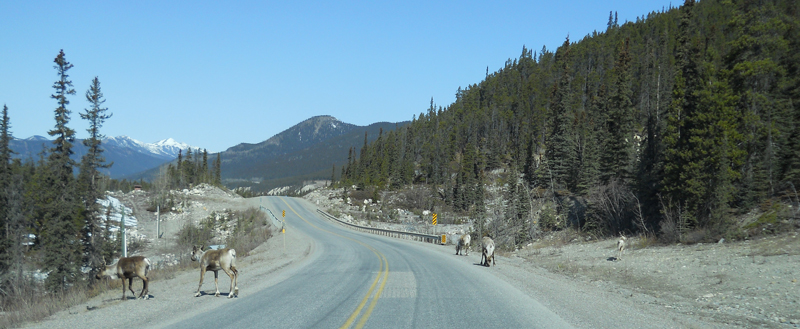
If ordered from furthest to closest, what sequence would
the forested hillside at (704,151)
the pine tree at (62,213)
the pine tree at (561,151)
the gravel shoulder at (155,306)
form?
the pine tree at (561,151), the pine tree at (62,213), the forested hillside at (704,151), the gravel shoulder at (155,306)

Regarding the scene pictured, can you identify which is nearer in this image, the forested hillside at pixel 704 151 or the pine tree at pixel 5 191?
the forested hillside at pixel 704 151

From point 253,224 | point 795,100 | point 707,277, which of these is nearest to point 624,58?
point 795,100

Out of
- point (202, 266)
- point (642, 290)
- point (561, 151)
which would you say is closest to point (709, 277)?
point (642, 290)

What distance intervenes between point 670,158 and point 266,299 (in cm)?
2492

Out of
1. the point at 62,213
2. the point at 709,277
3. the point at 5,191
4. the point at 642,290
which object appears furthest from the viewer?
the point at 5,191

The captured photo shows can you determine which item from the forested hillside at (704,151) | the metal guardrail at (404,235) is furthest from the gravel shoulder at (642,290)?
the metal guardrail at (404,235)

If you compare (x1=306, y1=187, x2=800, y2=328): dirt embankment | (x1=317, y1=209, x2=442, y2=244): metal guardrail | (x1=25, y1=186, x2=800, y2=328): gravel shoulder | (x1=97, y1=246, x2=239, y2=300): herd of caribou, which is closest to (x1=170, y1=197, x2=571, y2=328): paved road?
(x1=25, y1=186, x2=800, y2=328): gravel shoulder

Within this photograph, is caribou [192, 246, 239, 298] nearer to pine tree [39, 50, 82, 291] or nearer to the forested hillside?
the forested hillside

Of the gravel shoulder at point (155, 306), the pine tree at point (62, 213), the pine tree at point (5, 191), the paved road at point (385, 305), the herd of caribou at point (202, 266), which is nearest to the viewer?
the paved road at point (385, 305)

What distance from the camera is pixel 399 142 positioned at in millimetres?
150875

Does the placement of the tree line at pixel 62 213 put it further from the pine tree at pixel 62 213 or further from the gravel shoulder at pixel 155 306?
the gravel shoulder at pixel 155 306

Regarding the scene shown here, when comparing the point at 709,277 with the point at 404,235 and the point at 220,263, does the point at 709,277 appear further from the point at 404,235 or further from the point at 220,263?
the point at 404,235

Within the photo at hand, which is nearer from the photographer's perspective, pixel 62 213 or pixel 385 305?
pixel 385 305

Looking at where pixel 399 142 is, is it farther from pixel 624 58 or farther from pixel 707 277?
pixel 707 277
